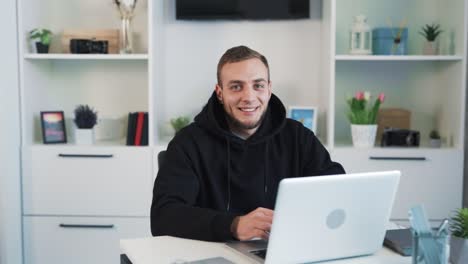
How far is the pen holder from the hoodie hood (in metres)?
0.87

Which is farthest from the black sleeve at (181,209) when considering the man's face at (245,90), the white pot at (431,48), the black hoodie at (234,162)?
the white pot at (431,48)

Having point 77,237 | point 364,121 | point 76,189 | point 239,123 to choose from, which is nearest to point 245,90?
point 239,123

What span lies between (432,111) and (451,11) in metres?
0.61

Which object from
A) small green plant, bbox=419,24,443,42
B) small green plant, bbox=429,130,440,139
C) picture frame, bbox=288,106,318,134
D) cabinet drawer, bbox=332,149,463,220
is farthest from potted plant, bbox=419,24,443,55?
picture frame, bbox=288,106,318,134

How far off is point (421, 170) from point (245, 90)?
158 cm

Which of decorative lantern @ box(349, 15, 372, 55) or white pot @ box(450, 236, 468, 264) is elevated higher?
decorative lantern @ box(349, 15, 372, 55)

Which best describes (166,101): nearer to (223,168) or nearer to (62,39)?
(62,39)

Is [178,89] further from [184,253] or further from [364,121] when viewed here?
[184,253]

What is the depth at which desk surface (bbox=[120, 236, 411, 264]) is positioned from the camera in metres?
1.70

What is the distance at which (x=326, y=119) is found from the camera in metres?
3.61

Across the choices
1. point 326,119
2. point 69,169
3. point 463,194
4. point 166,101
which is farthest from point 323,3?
point 69,169

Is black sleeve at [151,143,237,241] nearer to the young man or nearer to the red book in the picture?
the young man

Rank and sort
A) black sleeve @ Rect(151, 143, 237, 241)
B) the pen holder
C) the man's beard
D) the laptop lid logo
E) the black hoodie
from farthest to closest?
the man's beard
the black hoodie
black sleeve @ Rect(151, 143, 237, 241)
the laptop lid logo
the pen holder

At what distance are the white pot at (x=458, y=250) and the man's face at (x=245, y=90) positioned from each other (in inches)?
32.1
